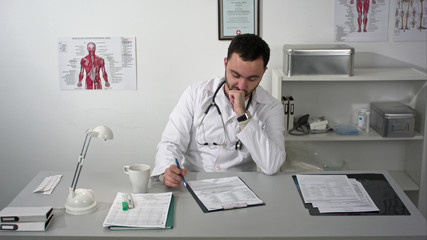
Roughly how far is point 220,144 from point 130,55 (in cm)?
117

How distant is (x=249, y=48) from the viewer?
Answer: 2.26m

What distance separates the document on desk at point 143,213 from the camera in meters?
1.63

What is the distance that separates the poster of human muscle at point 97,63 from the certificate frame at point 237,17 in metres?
0.64

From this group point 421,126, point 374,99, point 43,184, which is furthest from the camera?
point 374,99

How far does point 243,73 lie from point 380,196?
851 millimetres

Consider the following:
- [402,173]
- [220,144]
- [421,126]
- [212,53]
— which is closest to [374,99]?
[421,126]

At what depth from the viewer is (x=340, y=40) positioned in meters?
3.20

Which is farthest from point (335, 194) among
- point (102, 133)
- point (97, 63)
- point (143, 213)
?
point (97, 63)

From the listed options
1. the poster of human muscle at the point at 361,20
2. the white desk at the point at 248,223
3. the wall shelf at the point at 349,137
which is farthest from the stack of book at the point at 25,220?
the poster of human muscle at the point at 361,20

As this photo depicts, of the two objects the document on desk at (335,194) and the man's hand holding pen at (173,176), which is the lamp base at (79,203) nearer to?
Answer: the man's hand holding pen at (173,176)

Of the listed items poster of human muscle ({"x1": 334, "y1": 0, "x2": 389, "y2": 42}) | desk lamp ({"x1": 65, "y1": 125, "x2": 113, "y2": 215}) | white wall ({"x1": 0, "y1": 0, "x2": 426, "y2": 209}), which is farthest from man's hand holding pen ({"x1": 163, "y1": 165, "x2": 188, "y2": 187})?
poster of human muscle ({"x1": 334, "y1": 0, "x2": 389, "y2": 42})

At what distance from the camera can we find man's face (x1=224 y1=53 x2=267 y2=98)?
226 centimetres

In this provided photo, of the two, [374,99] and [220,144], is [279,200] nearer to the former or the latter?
[220,144]

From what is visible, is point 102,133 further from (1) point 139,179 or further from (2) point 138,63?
(2) point 138,63
